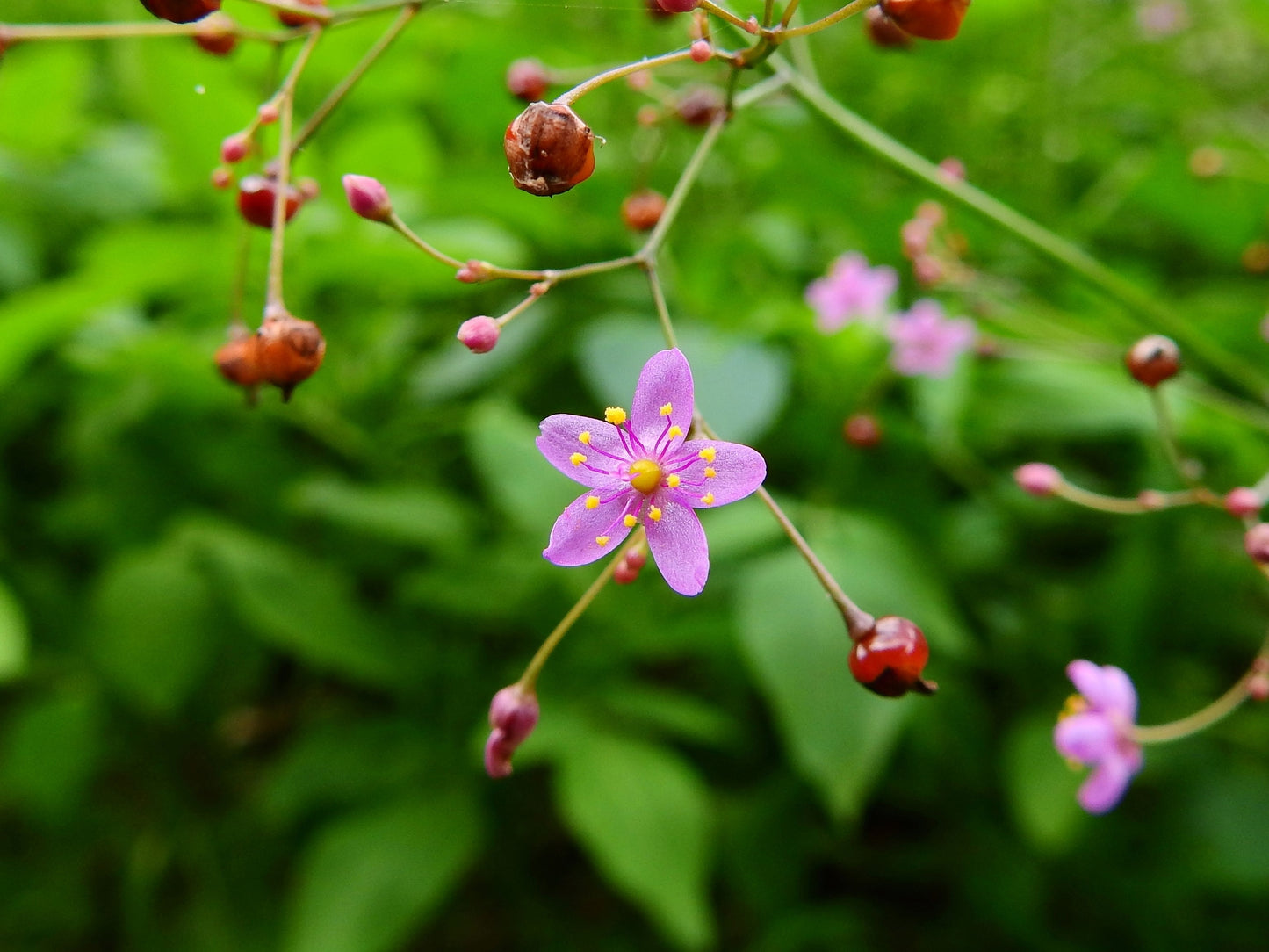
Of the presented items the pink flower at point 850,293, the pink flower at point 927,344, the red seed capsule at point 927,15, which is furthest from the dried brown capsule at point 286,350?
the pink flower at point 850,293

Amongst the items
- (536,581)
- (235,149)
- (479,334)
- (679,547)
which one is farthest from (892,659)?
(536,581)

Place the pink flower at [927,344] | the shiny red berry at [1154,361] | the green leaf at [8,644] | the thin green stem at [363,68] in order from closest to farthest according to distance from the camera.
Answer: the thin green stem at [363,68]
the shiny red berry at [1154,361]
the green leaf at [8,644]
the pink flower at [927,344]

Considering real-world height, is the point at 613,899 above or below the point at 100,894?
above

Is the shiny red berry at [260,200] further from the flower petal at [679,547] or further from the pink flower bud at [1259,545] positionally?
the pink flower bud at [1259,545]

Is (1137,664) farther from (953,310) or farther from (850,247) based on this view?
(850,247)

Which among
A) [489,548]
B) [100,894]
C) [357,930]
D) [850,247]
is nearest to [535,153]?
[489,548]

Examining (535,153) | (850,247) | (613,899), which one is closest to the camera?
(535,153)
